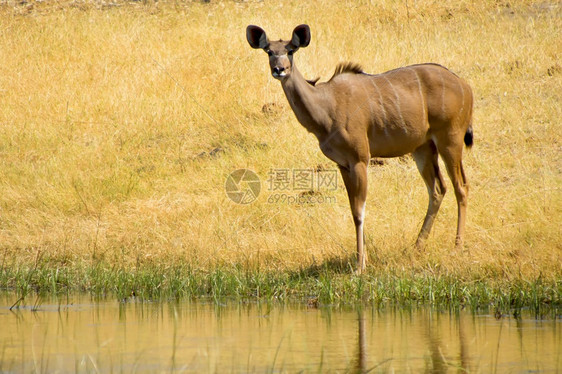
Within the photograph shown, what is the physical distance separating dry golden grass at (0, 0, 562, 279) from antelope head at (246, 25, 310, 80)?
1.79 m

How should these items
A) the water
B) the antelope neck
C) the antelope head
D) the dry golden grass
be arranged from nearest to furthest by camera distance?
the water < the antelope head < the antelope neck < the dry golden grass

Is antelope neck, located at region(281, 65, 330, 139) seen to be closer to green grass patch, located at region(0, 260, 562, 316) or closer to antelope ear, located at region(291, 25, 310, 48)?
antelope ear, located at region(291, 25, 310, 48)

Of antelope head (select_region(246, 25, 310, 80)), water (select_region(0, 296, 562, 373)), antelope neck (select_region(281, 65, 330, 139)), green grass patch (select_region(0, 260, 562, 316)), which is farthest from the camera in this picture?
antelope neck (select_region(281, 65, 330, 139))

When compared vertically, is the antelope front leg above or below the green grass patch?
above

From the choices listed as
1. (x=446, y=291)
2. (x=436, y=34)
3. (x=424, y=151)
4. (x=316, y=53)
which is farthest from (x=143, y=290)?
(x=436, y=34)

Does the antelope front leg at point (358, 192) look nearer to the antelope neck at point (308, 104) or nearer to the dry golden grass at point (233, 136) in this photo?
the dry golden grass at point (233, 136)

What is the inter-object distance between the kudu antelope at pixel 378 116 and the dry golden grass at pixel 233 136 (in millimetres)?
584

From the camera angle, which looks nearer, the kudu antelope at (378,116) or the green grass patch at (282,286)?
the green grass patch at (282,286)

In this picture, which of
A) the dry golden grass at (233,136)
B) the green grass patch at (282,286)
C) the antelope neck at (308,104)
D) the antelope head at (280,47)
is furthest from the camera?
the dry golden grass at (233,136)

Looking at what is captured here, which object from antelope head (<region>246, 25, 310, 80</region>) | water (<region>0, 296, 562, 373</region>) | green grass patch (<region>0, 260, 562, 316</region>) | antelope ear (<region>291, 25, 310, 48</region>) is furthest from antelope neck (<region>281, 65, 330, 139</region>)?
water (<region>0, 296, 562, 373</region>)

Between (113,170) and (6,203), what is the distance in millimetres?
1468

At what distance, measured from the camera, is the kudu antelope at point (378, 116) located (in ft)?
28.7

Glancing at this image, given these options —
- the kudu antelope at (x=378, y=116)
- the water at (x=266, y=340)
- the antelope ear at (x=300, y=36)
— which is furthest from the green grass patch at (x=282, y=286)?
the antelope ear at (x=300, y=36)

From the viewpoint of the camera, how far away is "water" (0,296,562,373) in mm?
5387
